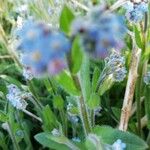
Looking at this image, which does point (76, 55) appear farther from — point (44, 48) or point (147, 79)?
point (147, 79)

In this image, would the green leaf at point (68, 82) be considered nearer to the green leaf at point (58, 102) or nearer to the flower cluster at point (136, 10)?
the flower cluster at point (136, 10)

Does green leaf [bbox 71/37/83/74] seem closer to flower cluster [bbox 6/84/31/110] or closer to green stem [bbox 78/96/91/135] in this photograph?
green stem [bbox 78/96/91/135]

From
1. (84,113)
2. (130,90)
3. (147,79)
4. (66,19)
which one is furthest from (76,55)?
(147,79)

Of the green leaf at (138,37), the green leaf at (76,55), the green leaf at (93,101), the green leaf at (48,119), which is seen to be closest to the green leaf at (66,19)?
the green leaf at (76,55)

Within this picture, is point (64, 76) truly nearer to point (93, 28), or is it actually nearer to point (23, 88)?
point (93, 28)


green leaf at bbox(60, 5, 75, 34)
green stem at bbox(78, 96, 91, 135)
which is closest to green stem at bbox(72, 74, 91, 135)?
green stem at bbox(78, 96, 91, 135)

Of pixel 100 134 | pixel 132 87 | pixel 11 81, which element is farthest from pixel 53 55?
pixel 11 81
